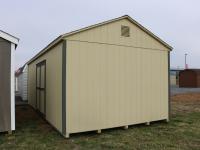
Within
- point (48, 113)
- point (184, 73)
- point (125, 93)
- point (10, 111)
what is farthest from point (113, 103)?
point (184, 73)

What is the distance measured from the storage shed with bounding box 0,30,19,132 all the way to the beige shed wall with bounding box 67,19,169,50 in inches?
66.4

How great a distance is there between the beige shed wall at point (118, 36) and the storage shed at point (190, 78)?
2428cm

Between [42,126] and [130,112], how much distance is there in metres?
2.70

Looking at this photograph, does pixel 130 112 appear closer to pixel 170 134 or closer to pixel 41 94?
pixel 170 134

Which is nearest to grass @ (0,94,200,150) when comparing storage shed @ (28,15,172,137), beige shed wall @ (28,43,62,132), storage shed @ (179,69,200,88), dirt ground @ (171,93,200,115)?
storage shed @ (28,15,172,137)

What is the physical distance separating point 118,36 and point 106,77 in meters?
1.22

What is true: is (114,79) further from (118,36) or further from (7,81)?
(7,81)

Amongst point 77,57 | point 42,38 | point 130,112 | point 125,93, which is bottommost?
point 130,112

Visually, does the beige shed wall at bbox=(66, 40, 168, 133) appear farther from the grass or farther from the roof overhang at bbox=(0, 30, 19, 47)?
the roof overhang at bbox=(0, 30, 19, 47)

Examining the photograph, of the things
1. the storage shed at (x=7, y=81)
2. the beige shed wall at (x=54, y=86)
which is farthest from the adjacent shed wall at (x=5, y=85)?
the beige shed wall at (x=54, y=86)

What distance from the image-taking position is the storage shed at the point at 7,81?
247 inches

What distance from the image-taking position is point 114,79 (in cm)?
668

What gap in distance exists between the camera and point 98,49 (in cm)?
641

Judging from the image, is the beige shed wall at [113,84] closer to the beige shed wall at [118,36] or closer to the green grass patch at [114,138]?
the beige shed wall at [118,36]
